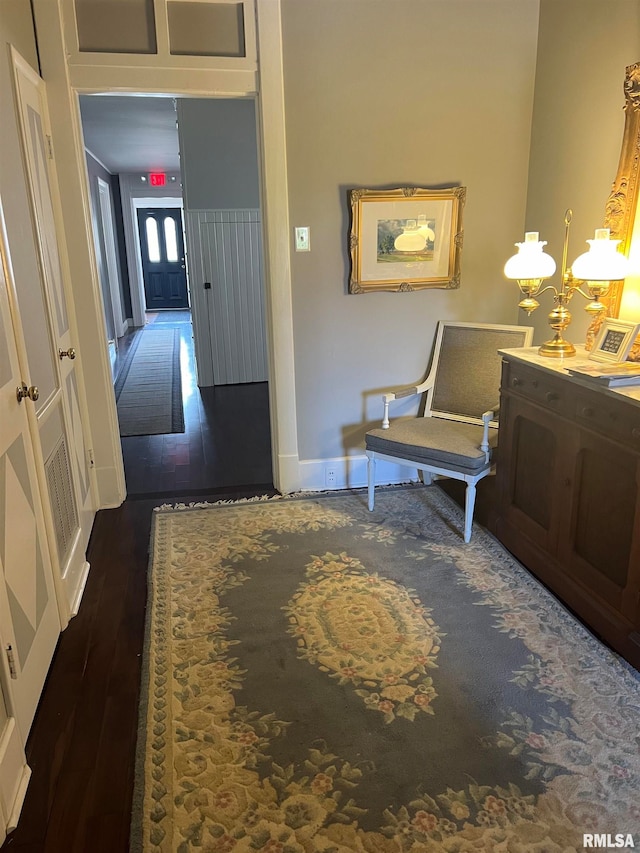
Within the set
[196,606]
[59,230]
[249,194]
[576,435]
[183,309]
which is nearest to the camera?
[576,435]

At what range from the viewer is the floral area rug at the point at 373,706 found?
158cm

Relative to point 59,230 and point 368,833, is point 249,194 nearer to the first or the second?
point 59,230

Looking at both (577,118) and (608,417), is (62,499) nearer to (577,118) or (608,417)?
(608,417)

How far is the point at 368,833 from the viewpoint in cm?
155

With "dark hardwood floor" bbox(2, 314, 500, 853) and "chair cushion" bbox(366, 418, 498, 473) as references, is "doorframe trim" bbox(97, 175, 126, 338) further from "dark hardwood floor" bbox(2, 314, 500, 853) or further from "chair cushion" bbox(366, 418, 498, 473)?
"chair cushion" bbox(366, 418, 498, 473)

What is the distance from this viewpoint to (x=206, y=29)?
117 inches

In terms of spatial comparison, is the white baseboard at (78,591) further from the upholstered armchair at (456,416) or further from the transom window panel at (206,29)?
the transom window panel at (206,29)

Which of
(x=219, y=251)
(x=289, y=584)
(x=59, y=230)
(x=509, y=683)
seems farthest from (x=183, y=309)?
(x=509, y=683)

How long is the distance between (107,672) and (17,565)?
1.79ft

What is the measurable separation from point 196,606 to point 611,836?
1590 millimetres

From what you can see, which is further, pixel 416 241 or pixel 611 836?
pixel 416 241

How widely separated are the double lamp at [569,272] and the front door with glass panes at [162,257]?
410 inches

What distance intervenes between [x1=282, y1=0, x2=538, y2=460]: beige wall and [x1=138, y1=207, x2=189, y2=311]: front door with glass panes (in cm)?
952

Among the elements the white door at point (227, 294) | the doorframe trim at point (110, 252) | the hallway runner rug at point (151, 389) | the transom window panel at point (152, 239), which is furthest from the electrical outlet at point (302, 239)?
the transom window panel at point (152, 239)
